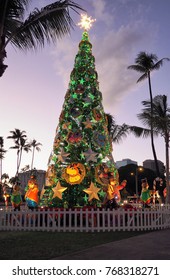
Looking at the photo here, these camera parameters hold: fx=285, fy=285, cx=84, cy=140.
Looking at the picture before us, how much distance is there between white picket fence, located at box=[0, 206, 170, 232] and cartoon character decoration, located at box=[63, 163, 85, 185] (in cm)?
126

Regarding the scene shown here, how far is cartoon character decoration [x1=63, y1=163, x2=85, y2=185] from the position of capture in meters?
11.8

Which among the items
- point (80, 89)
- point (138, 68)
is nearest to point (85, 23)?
point (80, 89)

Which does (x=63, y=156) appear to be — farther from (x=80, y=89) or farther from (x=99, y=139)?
(x=80, y=89)

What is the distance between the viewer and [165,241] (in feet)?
27.2

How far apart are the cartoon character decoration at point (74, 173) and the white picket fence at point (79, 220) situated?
126 cm

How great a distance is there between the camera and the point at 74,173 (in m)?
11.9

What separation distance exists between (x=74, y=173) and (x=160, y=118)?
Result: 40.7 feet

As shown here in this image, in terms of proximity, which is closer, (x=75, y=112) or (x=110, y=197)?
(x=110, y=197)

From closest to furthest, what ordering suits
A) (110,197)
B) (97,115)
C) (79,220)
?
(79,220), (110,197), (97,115)

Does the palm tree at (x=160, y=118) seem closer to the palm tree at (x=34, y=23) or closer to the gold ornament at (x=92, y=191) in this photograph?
the gold ornament at (x=92, y=191)

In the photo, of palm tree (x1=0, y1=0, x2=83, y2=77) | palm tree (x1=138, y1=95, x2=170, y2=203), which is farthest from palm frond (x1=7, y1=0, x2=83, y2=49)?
palm tree (x1=138, y1=95, x2=170, y2=203)

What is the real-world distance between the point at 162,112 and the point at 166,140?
9.79 ft

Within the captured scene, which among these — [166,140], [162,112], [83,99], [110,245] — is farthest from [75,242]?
[162,112]

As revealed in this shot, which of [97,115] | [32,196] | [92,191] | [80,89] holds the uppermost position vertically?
[80,89]
